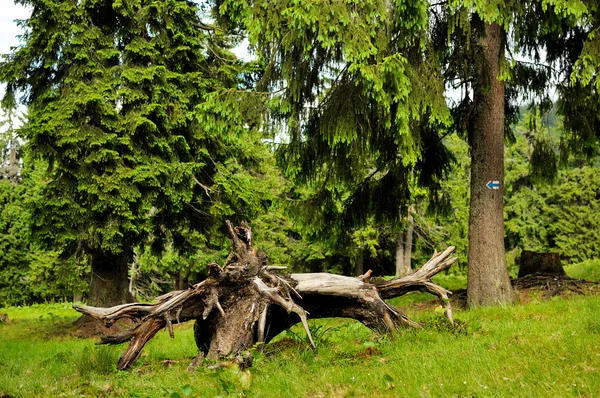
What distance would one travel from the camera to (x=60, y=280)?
13.0 metres

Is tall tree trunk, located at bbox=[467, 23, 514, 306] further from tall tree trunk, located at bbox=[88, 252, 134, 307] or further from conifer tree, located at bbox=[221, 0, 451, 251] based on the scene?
tall tree trunk, located at bbox=[88, 252, 134, 307]

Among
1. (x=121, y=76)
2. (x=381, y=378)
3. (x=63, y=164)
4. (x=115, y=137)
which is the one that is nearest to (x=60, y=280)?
(x=63, y=164)

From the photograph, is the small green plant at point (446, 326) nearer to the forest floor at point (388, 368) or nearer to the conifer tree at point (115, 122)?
the forest floor at point (388, 368)

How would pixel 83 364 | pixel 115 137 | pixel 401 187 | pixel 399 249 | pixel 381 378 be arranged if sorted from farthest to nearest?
1. pixel 399 249
2. pixel 115 137
3. pixel 401 187
4. pixel 83 364
5. pixel 381 378

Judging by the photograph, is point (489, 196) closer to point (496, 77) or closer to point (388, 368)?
point (496, 77)

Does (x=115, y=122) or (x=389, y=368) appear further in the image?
(x=115, y=122)

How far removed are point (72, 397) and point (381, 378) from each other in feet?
9.72

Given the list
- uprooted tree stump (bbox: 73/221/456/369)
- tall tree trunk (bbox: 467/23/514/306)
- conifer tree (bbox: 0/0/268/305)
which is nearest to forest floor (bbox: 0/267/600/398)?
uprooted tree stump (bbox: 73/221/456/369)

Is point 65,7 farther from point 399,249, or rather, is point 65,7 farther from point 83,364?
point 399,249

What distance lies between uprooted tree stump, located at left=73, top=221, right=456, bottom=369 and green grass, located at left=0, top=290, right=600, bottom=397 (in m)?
0.29

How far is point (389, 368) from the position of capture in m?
5.53

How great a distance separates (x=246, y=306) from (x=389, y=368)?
2.04 m

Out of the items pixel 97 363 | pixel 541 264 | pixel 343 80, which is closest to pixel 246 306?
pixel 97 363

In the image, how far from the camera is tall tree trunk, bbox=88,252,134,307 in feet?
45.5
